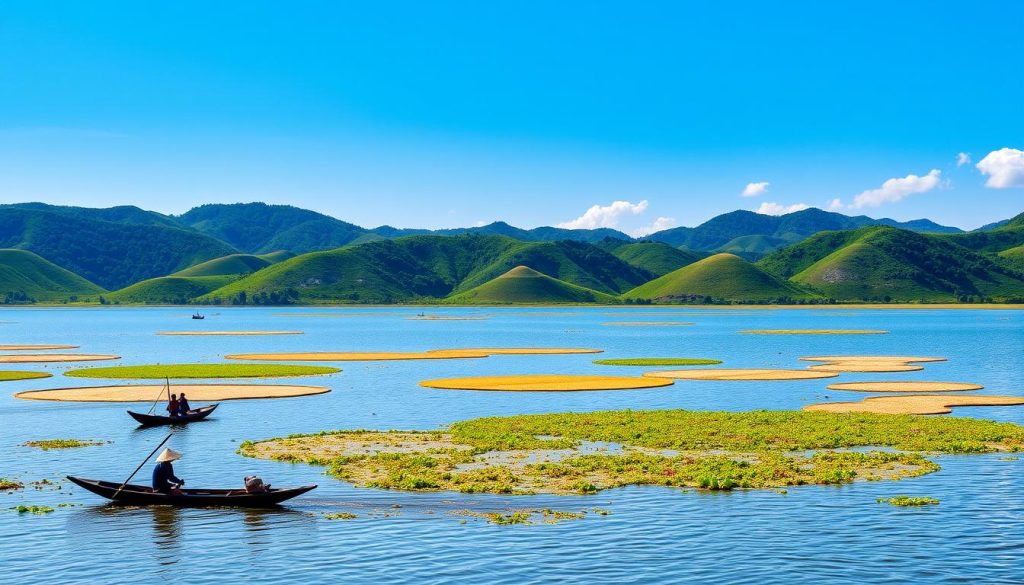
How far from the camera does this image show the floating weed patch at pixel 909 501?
3766 cm

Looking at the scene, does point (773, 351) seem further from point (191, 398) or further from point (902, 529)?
point (902, 529)

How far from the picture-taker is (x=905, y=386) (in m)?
85.0

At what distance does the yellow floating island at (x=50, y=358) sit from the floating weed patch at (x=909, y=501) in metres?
109

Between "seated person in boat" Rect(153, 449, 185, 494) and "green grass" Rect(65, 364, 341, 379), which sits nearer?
"seated person in boat" Rect(153, 449, 185, 494)

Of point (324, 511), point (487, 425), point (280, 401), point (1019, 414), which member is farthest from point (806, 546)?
point (280, 401)

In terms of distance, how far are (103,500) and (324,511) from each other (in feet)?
30.9

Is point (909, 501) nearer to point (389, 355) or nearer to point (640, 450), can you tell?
point (640, 450)

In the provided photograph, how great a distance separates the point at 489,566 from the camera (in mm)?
30000

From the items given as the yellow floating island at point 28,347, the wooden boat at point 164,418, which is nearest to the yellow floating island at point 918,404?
the wooden boat at point 164,418

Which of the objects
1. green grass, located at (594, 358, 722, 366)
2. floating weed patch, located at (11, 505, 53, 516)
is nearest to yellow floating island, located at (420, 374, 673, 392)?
green grass, located at (594, 358, 722, 366)

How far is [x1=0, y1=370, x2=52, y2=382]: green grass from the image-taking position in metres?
99.6

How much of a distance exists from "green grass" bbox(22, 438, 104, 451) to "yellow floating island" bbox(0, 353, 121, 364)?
7302 cm

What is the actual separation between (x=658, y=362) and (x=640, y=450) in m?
69.2

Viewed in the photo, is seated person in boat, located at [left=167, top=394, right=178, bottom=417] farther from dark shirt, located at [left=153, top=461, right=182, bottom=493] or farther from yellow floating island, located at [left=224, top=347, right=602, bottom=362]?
yellow floating island, located at [left=224, top=347, right=602, bottom=362]
